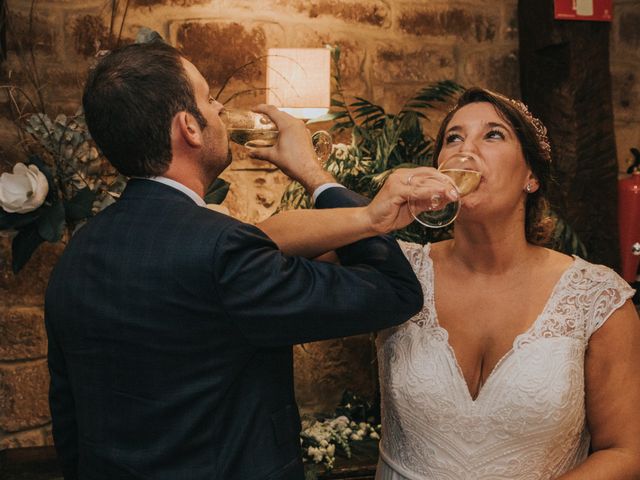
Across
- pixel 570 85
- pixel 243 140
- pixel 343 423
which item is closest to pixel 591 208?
pixel 570 85

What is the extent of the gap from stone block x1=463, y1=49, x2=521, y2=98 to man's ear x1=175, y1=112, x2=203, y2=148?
2302 millimetres

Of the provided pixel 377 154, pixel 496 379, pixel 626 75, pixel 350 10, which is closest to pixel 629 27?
pixel 626 75

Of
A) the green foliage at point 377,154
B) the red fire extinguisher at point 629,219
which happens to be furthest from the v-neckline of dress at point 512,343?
the red fire extinguisher at point 629,219

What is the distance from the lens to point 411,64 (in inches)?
132

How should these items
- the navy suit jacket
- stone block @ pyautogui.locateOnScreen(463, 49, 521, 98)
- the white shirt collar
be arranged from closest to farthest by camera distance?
the navy suit jacket
the white shirt collar
stone block @ pyautogui.locateOnScreen(463, 49, 521, 98)

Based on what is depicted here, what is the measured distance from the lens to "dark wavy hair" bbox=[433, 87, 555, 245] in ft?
6.20

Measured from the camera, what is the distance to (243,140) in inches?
66.5

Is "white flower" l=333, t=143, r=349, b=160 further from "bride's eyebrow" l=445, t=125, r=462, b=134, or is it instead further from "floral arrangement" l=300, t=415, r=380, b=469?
"floral arrangement" l=300, t=415, r=380, b=469

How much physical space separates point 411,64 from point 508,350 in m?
1.87

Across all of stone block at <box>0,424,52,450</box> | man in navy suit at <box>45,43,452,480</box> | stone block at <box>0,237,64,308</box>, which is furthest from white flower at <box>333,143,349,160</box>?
stone block at <box>0,424,52,450</box>

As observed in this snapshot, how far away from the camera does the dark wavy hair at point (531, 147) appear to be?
6.20ft

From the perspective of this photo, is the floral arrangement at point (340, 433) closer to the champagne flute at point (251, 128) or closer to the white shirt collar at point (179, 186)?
the champagne flute at point (251, 128)

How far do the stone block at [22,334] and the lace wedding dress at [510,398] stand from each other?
5.22 feet

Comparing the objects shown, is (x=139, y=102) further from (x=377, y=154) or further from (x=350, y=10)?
(x=350, y=10)
